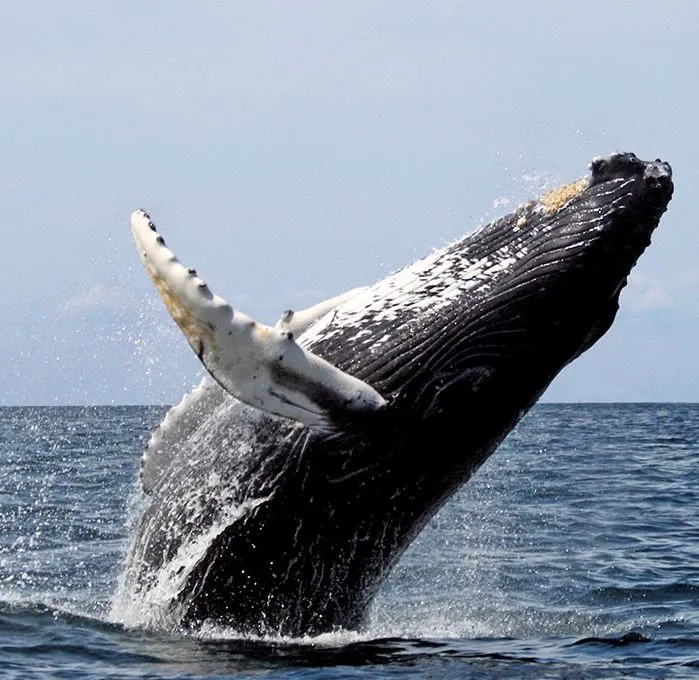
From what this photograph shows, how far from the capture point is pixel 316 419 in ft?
33.0

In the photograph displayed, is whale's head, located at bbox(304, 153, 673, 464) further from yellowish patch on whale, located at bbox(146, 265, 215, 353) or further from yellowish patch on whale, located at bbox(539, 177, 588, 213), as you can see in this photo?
yellowish patch on whale, located at bbox(146, 265, 215, 353)

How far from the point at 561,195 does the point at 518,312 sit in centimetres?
99

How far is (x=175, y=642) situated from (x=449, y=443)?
8.42 feet

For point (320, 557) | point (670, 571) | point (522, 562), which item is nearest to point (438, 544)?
point (522, 562)

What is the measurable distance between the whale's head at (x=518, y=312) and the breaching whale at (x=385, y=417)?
11mm

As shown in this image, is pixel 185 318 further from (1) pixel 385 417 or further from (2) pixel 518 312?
(2) pixel 518 312

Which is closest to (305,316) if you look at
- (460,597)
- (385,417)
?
(385,417)

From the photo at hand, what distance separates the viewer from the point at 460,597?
47.4 ft

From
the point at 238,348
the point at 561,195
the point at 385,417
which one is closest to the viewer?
the point at 238,348

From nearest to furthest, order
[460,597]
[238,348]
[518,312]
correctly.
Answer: [238,348]
[518,312]
[460,597]

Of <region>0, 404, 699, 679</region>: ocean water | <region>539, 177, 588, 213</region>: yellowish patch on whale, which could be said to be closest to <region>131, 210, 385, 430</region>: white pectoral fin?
<region>0, 404, 699, 679</region>: ocean water

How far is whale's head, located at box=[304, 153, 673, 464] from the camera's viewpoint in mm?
10391

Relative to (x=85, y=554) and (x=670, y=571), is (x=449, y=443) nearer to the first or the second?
(x=670, y=571)

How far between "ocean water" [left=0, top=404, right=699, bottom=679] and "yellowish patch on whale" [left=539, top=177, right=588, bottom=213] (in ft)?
11.2
